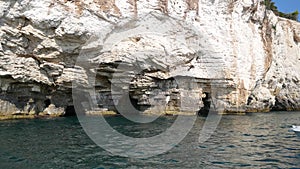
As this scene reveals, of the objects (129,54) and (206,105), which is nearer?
(129,54)

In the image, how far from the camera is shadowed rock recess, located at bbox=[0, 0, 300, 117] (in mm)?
18656

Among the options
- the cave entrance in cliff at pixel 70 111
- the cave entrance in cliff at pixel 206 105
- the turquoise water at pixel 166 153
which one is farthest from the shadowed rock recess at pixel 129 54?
the turquoise water at pixel 166 153

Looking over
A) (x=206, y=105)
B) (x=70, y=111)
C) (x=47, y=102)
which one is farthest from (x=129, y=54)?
(x=206, y=105)

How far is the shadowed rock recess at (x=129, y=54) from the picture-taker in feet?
61.2

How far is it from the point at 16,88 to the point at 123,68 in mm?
7525

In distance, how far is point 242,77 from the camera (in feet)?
84.3

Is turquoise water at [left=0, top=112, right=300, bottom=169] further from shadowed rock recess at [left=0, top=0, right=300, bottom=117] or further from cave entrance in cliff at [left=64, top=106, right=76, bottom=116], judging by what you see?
cave entrance in cliff at [left=64, top=106, right=76, bottom=116]

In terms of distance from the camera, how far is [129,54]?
20344 millimetres

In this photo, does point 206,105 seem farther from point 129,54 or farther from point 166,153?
point 166,153

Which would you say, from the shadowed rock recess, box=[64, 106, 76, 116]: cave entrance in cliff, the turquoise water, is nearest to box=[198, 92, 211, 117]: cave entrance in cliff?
the shadowed rock recess

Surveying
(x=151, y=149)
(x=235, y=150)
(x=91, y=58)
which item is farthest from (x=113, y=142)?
(x=91, y=58)

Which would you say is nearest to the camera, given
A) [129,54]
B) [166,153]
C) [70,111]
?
[166,153]

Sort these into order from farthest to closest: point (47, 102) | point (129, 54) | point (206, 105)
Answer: point (206, 105)
point (47, 102)
point (129, 54)

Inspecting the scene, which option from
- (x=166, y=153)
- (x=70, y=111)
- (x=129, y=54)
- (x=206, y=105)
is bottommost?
(x=166, y=153)
